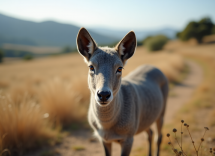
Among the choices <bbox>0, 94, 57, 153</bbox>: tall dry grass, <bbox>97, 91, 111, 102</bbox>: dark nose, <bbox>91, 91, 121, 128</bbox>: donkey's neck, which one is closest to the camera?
<bbox>97, 91, 111, 102</bbox>: dark nose

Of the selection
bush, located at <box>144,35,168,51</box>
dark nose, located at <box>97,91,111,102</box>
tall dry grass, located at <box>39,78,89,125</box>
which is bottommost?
bush, located at <box>144,35,168,51</box>

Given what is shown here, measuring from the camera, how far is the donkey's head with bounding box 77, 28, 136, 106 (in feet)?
6.38

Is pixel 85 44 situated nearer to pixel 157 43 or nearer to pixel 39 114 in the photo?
pixel 39 114

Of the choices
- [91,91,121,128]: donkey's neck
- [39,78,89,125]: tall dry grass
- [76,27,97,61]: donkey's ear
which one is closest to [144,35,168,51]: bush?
[39,78,89,125]: tall dry grass

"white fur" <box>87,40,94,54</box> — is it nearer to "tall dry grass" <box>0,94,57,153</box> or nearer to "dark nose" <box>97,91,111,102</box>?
"dark nose" <box>97,91,111,102</box>

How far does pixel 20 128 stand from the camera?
4.02 meters

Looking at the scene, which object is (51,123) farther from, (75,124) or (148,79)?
(148,79)

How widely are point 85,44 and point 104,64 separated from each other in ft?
2.36

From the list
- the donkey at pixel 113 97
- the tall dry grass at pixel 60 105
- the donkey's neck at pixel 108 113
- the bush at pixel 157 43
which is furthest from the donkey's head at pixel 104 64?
the bush at pixel 157 43

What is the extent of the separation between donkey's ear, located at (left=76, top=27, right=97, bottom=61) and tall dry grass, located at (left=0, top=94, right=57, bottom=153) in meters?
2.57

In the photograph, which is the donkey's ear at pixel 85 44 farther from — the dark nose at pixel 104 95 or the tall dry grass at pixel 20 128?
the tall dry grass at pixel 20 128

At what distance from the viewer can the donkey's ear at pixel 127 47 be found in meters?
2.49

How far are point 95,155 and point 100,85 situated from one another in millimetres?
2960

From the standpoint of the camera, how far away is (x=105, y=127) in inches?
97.3
